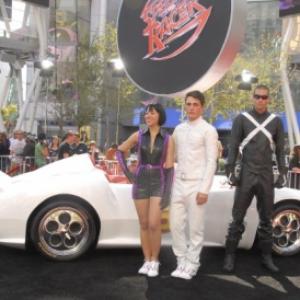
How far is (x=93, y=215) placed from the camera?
4984 mm

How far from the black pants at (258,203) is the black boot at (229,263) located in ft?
0.26

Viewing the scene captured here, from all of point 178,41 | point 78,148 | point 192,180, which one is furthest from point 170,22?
point 192,180

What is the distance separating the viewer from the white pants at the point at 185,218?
4.48 metres

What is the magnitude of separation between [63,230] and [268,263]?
6.63ft

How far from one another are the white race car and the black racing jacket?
2.00 ft

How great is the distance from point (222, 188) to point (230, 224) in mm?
497

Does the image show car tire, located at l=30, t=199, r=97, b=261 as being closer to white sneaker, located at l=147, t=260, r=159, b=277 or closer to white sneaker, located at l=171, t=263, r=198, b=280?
white sneaker, located at l=147, t=260, r=159, b=277

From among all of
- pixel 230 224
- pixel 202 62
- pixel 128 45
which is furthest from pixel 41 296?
pixel 128 45

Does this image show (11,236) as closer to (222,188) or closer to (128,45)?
(222,188)

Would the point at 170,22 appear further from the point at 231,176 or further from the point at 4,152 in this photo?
the point at 4,152

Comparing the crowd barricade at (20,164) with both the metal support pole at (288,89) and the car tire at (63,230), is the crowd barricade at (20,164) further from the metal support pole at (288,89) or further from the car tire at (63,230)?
the metal support pole at (288,89)

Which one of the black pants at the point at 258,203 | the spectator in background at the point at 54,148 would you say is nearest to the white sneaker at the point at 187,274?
the black pants at the point at 258,203

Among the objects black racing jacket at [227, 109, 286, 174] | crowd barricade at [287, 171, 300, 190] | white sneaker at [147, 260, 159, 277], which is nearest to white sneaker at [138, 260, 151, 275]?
white sneaker at [147, 260, 159, 277]

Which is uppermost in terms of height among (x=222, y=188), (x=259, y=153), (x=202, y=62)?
(x=202, y=62)
